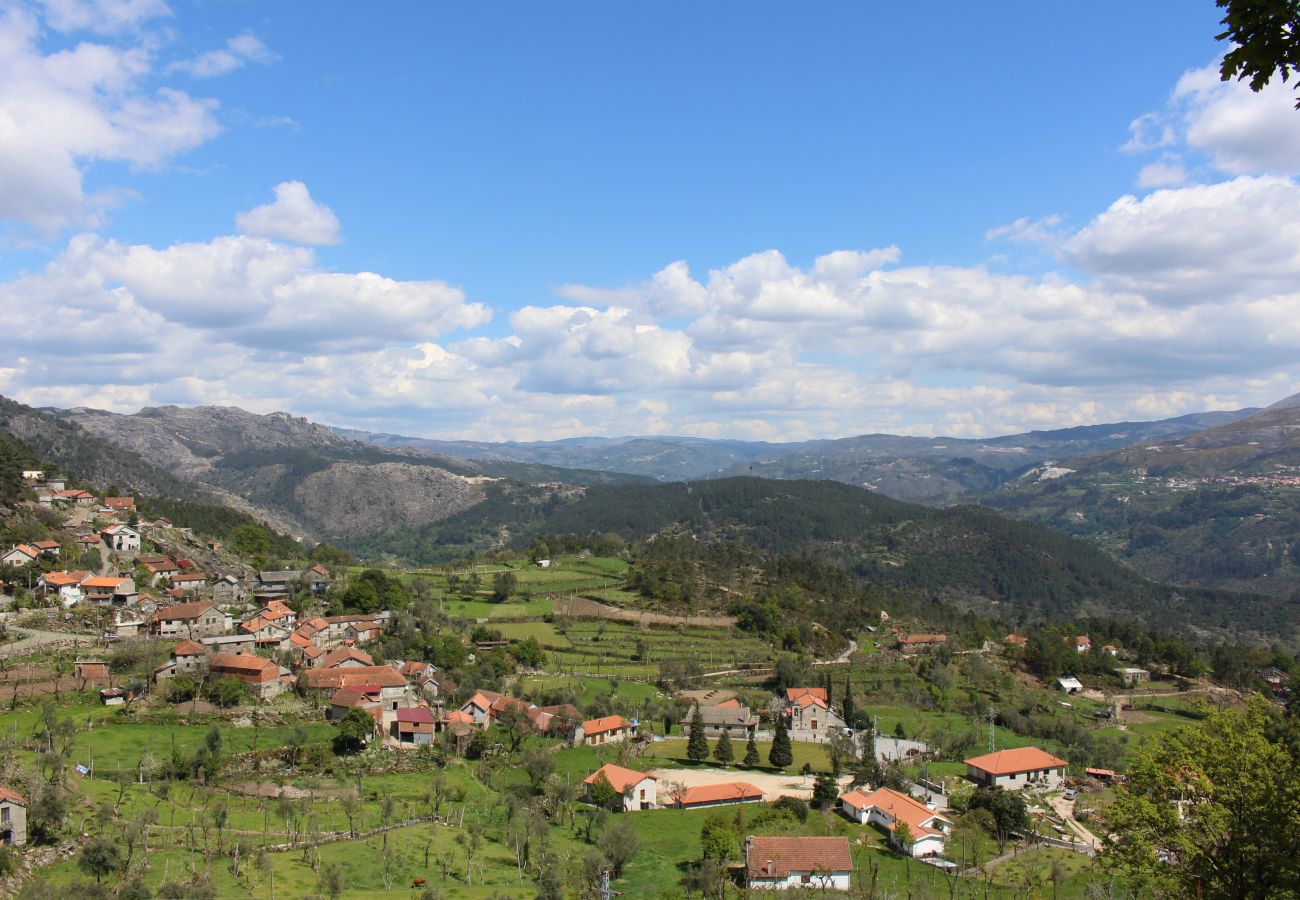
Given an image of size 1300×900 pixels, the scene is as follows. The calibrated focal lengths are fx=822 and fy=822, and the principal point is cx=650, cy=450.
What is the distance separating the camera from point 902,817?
42312 millimetres

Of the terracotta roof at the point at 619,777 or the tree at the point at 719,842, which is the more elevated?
the tree at the point at 719,842

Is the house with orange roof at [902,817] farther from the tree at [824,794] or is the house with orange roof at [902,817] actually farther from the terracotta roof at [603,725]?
the terracotta roof at [603,725]

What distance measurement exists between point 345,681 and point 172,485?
497 feet

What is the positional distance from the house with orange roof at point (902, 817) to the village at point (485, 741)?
5.4 inches

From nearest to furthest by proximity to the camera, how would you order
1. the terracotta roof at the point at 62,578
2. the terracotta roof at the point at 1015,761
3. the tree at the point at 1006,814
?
the tree at the point at 1006,814
the terracotta roof at the point at 1015,761
the terracotta roof at the point at 62,578

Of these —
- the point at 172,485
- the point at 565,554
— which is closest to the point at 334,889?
the point at 565,554

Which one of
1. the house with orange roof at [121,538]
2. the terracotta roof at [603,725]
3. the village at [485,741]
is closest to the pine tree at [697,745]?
the village at [485,741]

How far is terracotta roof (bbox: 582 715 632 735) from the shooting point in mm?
56750

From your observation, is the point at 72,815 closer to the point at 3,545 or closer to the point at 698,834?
the point at 698,834

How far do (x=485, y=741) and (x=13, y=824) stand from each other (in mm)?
25769

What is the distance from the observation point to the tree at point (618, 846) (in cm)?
3591

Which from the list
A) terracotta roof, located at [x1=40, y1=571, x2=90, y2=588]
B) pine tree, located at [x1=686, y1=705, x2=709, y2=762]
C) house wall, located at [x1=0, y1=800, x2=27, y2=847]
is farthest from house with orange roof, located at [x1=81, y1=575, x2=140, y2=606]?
pine tree, located at [x1=686, y1=705, x2=709, y2=762]

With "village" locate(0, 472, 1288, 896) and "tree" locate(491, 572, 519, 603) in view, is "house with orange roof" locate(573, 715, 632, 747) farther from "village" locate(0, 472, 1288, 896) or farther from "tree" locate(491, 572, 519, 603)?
"tree" locate(491, 572, 519, 603)

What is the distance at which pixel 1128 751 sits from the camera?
62656 mm
